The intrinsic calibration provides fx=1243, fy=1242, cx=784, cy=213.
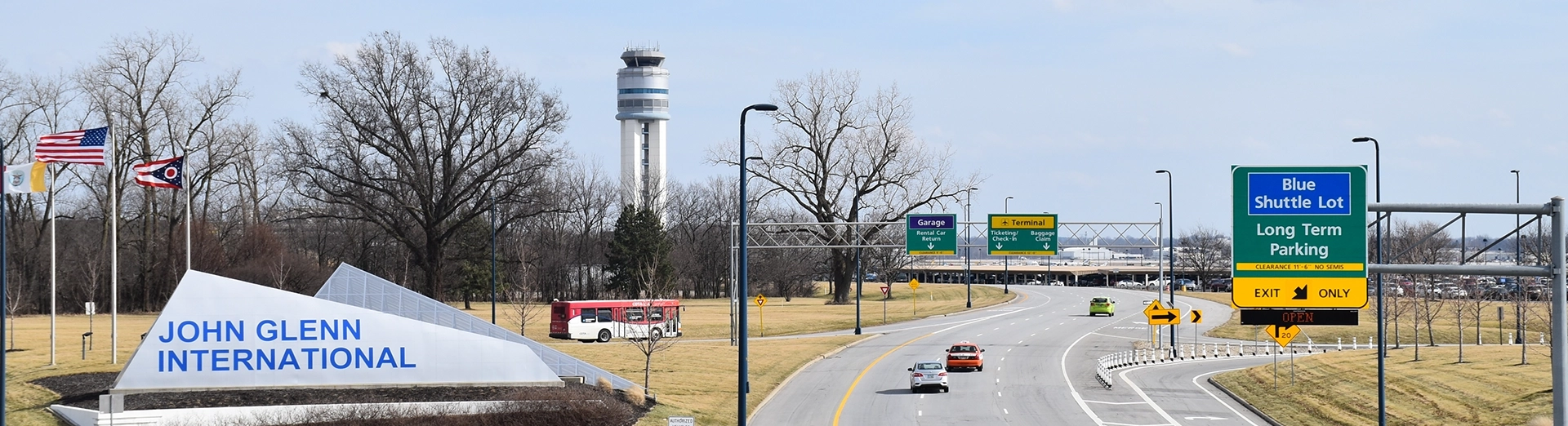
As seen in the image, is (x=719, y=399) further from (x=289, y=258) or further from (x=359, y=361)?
(x=289, y=258)

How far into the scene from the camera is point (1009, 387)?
40.1 m

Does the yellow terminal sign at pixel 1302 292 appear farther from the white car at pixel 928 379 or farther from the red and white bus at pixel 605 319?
the red and white bus at pixel 605 319

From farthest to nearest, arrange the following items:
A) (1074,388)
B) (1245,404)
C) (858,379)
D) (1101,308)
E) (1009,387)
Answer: (1101,308) < (858,379) < (1074,388) < (1009,387) < (1245,404)

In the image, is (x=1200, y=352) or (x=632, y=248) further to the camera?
(x=632, y=248)

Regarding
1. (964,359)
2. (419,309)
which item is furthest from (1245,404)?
(419,309)

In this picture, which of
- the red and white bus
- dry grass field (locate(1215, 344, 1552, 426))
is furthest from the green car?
the red and white bus

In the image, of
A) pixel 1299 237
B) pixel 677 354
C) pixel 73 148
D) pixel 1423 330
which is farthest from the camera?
pixel 1423 330

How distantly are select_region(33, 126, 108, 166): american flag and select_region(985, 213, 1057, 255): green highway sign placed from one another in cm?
3165

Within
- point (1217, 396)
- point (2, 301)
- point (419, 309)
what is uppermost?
point (2, 301)

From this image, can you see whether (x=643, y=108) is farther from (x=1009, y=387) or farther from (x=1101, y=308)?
(x=1009, y=387)

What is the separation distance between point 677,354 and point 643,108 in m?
114

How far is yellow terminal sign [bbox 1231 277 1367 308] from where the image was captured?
18.9 metres

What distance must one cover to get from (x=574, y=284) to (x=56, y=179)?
2117 inches

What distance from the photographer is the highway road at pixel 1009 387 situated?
107 ft
